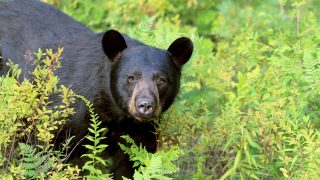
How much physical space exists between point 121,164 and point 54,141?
2.14 feet

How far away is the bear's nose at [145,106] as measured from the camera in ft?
22.1

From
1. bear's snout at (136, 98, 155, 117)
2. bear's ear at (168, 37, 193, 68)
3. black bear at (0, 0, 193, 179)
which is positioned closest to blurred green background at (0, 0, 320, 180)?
black bear at (0, 0, 193, 179)

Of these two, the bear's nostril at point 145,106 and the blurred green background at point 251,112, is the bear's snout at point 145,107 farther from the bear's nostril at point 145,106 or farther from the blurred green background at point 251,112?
the blurred green background at point 251,112

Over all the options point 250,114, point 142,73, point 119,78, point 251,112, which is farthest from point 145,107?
point 251,112

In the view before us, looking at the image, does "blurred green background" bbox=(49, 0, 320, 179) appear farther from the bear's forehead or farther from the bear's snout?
the bear's snout

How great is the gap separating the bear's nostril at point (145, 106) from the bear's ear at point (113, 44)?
700 mm

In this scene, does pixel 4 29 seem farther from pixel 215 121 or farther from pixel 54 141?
pixel 215 121

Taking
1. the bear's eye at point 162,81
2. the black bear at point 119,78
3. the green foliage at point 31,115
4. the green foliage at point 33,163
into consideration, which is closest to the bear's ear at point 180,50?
the black bear at point 119,78

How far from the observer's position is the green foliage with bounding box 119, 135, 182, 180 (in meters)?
6.11

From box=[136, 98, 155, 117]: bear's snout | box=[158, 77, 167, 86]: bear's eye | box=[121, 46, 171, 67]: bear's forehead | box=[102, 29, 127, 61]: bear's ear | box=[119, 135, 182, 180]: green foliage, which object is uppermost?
box=[102, 29, 127, 61]: bear's ear

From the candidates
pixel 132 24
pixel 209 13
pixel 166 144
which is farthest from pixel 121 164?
pixel 209 13

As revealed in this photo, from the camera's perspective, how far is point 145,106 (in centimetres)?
675

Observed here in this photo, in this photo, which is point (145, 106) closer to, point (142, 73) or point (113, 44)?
point (142, 73)

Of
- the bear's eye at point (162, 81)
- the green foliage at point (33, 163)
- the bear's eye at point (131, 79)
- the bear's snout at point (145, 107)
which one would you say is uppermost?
the bear's eye at point (131, 79)
